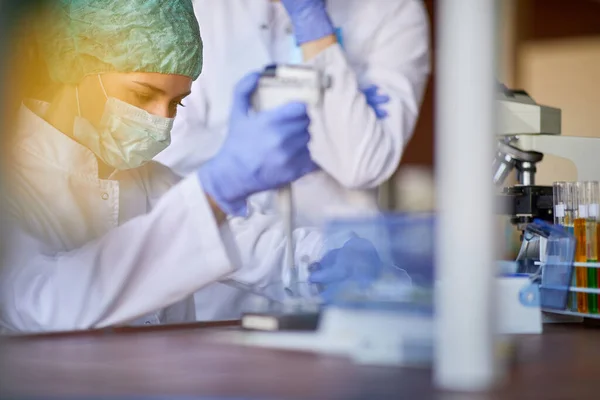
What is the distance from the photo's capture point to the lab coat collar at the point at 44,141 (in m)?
1.98

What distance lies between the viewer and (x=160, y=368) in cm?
114

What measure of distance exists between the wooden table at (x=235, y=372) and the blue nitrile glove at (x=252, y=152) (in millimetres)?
624

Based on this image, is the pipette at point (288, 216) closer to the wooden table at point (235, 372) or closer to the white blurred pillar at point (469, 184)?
the wooden table at point (235, 372)

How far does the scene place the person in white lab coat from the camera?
89.8 inches

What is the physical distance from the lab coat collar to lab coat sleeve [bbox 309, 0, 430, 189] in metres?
0.62

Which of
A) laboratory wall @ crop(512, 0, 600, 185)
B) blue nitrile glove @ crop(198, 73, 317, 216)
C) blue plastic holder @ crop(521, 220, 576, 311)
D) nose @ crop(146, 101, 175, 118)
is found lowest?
blue plastic holder @ crop(521, 220, 576, 311)

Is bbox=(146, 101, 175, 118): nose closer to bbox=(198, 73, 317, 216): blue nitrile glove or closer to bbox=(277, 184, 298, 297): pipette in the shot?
bbox=(198, 73, 317, 216): blue nitrile glove

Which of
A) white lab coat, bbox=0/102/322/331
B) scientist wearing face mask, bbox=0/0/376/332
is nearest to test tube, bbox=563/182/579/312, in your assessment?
white lab coat, bbox=0/102/322/331

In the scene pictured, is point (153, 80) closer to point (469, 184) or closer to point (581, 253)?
point (581, 253)

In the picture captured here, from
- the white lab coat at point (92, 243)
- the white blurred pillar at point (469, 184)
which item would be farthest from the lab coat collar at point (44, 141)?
the white blurred pillar at point (469, 184)

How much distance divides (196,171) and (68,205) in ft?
0.96

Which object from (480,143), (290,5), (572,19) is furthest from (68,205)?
(572,19)

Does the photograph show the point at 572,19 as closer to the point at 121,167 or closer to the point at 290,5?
the point at 290,5

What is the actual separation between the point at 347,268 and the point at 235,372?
59 centimetres
